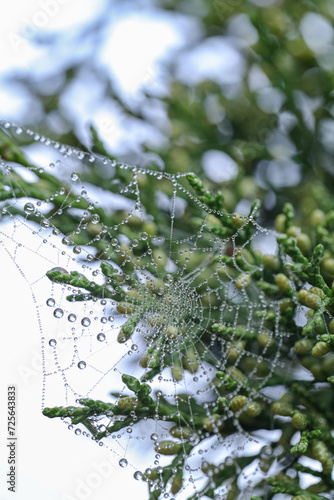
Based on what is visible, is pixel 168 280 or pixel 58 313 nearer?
pixel 58 313

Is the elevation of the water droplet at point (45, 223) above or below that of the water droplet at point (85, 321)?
above

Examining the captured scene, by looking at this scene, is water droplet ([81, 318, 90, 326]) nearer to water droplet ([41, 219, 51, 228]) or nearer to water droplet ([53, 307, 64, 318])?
water droplet ([53, 307, 64, 318])

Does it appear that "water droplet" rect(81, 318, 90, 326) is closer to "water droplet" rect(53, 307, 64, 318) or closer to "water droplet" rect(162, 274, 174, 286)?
"water droplet" rect(53, 307, 64, 318)

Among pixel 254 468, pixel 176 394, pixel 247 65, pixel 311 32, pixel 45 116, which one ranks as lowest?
pixel 254 468

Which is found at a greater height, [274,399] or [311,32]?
[311,32]

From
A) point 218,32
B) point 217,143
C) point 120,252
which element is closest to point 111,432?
point 120,252

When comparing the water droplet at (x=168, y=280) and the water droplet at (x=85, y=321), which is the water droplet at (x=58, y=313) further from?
the water droplet at (x=168, y=280)

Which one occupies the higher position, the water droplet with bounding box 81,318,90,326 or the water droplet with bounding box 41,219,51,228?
the water droplet with bounding box 41,219,51,228

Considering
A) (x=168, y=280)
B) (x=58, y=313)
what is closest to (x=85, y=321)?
(x=58, y=313)

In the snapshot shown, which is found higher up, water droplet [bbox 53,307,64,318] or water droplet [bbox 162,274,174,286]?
water droplet [bbox 53,307,64,318]

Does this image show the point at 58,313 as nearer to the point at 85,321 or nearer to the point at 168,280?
the point at 85,321

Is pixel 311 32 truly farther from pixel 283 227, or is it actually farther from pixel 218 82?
pixel 283 227
